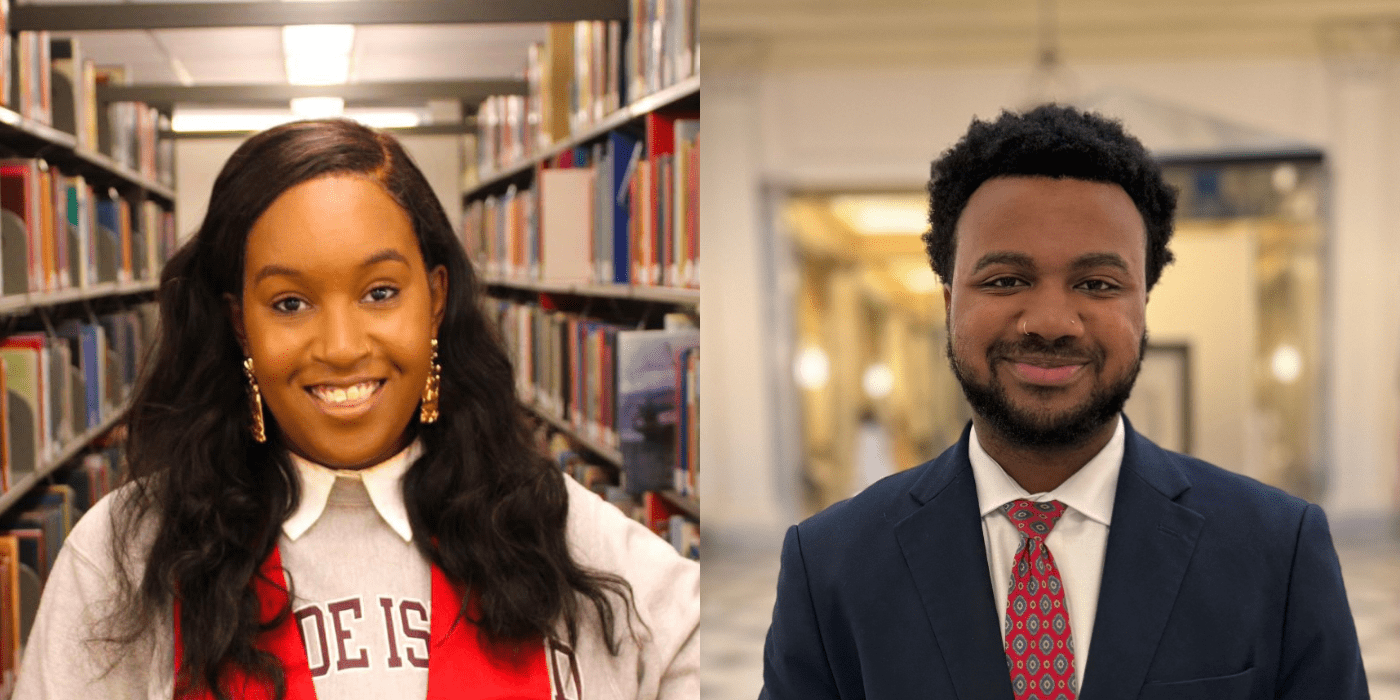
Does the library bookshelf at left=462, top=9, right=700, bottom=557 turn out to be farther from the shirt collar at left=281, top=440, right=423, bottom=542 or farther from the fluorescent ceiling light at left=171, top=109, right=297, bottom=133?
the shirt collar at left=281, top=440, right=423, bottom=542

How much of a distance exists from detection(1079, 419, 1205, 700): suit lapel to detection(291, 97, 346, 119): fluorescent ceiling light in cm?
125

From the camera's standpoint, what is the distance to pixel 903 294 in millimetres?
9883

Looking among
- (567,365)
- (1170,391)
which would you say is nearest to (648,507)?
(567,365)

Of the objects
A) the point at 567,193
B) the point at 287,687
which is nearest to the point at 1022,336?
the point at 287,687

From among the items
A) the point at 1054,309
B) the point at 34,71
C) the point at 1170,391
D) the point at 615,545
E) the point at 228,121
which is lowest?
the point at 1170,391

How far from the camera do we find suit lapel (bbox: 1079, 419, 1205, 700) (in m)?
1.11

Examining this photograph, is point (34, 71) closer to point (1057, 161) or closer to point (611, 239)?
point (611, 239)

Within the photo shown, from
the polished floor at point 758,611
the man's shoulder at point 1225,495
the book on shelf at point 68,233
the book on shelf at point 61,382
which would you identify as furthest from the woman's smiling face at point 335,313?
the polished floor at point 758,611

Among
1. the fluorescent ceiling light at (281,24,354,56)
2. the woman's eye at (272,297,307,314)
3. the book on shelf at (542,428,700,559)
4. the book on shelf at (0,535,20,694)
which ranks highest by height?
the fluorescent ceiling light at (281,24,354,56)

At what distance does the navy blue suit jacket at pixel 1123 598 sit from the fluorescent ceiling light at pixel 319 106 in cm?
101

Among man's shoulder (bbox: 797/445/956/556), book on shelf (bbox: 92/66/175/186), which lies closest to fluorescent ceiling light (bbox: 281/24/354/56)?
→ book on shelf (bbox: 92/66/175/186)

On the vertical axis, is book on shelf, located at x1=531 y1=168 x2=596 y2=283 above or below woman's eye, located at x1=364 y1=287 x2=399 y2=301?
above

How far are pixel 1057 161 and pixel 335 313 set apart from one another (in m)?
0.82

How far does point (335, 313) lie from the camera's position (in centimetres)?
133
